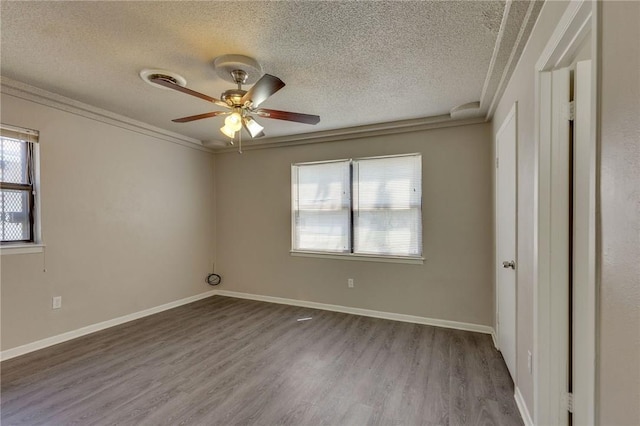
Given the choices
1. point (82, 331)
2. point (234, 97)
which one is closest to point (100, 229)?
point (82, 331)

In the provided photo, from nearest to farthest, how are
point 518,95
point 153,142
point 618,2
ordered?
point 618,2 → point 518,95 → point 153,142

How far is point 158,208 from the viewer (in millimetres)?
4191

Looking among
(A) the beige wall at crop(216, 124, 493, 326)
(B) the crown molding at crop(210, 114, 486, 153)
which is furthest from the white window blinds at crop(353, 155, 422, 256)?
(B) the crown molding at crop(210, 114, 486, 153)

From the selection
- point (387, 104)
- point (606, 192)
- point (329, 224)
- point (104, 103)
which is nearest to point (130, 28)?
point (104, 103)

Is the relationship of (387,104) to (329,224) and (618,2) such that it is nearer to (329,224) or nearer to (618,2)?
(329,224)

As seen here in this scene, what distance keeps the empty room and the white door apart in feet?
0.14

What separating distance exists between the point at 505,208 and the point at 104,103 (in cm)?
408

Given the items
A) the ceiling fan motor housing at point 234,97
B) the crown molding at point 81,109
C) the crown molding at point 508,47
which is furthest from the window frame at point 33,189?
the crown molding at point 508,47

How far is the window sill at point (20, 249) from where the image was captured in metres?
2.73

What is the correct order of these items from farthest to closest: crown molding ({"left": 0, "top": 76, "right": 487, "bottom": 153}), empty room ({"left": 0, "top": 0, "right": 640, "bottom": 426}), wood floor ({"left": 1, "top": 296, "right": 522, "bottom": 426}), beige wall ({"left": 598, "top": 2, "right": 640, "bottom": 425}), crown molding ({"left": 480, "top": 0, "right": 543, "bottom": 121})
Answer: crown molding ({"left": 0, "top": 76, "right": 487, "bottom": 153}) < wood floor ({"left": 1, "top": 296, "right": 522, "bottom": 426}) < crown molding ({"left": 480, "top": 0, "right": 543, "bottom": 121}) < empty room ({"left": 0, "top": 0, "right": 640, "bottom": 426}) < beige wall ({"left": 598, "top": 2, "right": 640, "bottom": 425})

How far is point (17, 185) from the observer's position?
289 cm

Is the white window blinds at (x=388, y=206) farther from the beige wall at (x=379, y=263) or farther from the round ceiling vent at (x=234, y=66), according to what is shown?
the round ceiling vent at (x=234, y=66)

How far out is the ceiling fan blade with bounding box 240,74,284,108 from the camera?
187cm

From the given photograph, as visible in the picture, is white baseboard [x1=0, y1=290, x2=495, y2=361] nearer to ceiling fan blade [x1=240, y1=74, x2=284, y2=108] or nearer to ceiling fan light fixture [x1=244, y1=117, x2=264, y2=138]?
ceiling fan light fixture [x1=244, y1=117, x2=264, y2=138]
